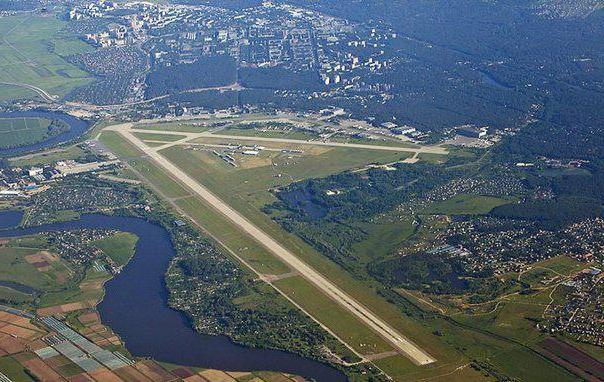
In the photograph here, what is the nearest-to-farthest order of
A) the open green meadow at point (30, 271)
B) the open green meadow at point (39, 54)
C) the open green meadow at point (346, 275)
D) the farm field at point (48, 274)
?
1. the open green meadow at point (346, 275)
2. the farm field at point (48, 274)
3. the open green meadow at point (30, 271)
4. the open green meadow at point (39, 54)

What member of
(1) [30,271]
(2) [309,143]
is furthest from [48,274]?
(2) [309,143]

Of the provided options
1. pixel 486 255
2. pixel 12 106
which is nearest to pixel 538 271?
pixel 486 255

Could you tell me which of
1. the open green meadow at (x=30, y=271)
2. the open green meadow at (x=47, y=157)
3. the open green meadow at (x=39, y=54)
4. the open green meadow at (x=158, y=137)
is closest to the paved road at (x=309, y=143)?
the open green meadow at (x=158, y=137)

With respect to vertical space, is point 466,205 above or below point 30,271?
above

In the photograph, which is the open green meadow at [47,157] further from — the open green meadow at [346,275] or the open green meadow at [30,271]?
the open green meadow at [30,271]

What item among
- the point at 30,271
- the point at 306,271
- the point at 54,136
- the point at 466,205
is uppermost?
the point at 466,205

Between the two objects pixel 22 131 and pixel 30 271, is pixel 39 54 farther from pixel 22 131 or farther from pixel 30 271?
pixel 30 271
